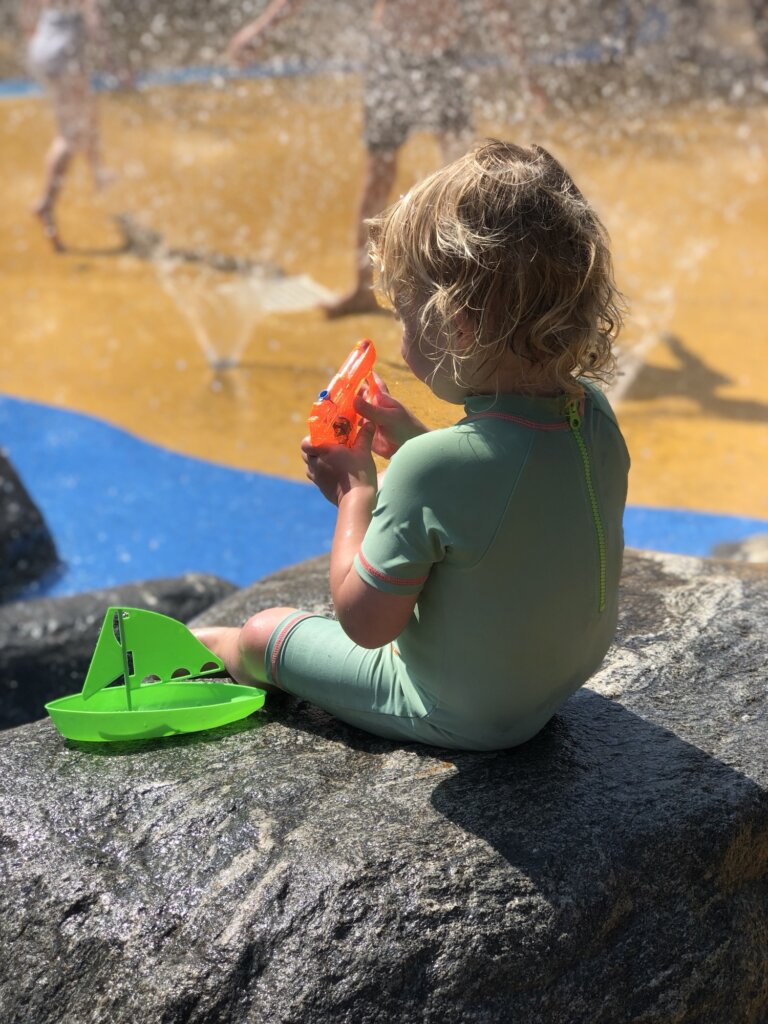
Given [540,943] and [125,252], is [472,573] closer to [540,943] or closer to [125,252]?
[540,943]

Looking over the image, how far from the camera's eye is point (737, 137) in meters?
8.83

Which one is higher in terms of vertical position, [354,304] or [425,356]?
[425,356]

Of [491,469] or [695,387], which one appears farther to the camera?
[695,387]

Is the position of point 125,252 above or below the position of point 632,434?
below

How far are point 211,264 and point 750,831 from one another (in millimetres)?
5913

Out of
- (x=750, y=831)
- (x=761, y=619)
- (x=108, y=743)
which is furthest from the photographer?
(x=761, y=619)

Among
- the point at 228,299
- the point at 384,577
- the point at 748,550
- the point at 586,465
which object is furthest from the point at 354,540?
the point at 228,299

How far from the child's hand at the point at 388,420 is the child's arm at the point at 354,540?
24mm

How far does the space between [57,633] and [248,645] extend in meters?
1.72

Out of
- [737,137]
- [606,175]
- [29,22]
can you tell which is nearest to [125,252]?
[29,22]

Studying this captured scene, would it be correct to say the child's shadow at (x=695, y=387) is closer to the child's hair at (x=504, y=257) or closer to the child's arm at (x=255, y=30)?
the child's arm at (x=255, y=30)

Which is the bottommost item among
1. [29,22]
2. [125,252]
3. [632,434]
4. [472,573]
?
[125,252]

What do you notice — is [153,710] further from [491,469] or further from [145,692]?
[491,469]

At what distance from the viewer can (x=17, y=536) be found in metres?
4.20
